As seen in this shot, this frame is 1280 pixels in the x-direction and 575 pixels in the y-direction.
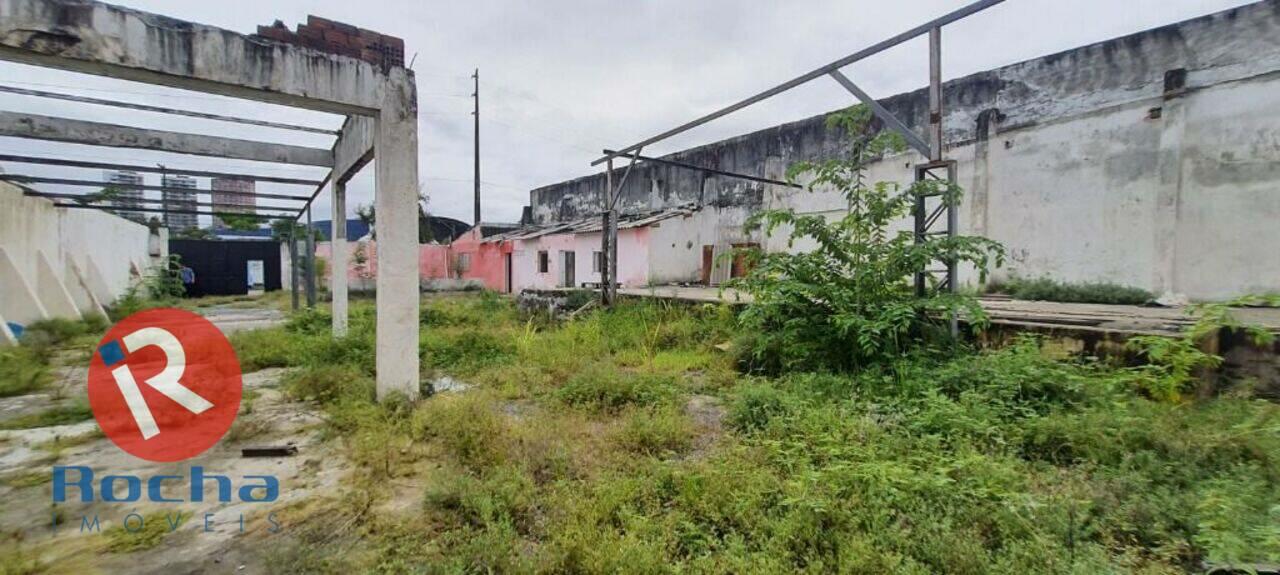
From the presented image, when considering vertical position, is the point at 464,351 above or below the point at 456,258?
below

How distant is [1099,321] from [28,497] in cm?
869

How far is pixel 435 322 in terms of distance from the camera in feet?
30.6

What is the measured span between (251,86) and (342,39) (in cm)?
88

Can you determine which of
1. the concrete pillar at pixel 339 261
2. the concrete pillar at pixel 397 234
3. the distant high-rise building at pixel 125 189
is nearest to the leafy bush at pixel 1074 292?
the concrete pillar at pixel 397 234

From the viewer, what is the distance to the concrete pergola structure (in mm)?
3438

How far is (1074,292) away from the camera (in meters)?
8.57

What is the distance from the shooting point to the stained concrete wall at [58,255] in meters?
7.82

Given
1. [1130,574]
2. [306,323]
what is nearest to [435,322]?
[306,323]

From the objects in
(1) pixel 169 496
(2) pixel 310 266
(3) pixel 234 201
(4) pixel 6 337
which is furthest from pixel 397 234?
(2) pixel 310 266

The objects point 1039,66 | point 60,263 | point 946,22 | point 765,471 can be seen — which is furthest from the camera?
point 60,263

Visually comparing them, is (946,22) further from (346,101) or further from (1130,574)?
(346,101)

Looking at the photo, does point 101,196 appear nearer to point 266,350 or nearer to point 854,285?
point 266,350

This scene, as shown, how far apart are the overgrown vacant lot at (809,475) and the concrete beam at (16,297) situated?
6509 mm

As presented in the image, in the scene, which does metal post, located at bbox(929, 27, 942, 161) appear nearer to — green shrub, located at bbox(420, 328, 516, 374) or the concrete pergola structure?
the concrete pergola structure
